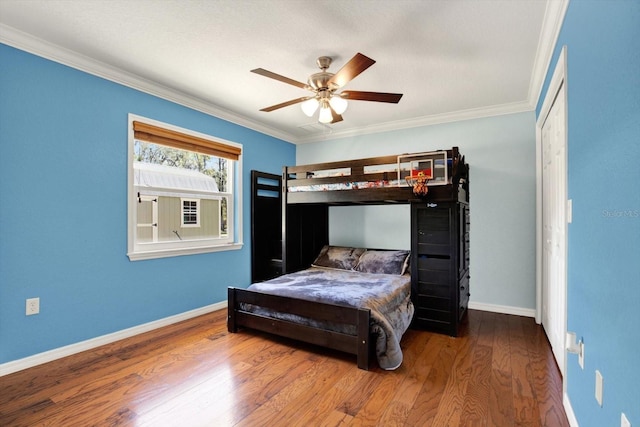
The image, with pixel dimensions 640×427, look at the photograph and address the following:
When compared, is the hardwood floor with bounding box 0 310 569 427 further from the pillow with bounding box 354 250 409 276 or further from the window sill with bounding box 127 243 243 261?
the pillow with bounding box 354 250 409 276

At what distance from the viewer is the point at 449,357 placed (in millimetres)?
2496

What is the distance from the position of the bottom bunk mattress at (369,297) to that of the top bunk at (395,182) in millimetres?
860

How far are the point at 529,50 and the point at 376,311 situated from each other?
2.39 metres

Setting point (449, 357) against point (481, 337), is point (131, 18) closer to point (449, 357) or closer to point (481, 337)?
point (449, 357)

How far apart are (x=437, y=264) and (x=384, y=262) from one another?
2.65 feet

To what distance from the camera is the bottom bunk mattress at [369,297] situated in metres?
2.33

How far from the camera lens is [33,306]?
2.33 metres

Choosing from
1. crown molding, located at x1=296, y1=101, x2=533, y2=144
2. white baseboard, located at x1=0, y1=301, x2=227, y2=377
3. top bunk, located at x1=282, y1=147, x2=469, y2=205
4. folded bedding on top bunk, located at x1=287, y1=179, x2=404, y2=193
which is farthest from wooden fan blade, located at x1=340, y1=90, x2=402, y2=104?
white baseboard, located at x1=0, y1=301, x2=227, y2=377

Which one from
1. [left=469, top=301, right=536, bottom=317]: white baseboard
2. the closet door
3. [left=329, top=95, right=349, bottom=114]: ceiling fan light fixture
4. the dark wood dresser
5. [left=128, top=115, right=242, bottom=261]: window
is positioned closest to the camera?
[left=329, top=95, right=349, bottom=114]: ceiling fan light fixture

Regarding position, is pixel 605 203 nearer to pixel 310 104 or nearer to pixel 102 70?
pixel 310 104

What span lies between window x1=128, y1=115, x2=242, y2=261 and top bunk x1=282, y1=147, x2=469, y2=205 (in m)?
1.03

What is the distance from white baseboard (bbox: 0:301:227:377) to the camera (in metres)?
2.24

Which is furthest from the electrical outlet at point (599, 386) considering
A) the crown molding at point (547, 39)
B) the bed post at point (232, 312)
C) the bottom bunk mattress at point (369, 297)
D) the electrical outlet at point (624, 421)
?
the bed post at point (232, 312)

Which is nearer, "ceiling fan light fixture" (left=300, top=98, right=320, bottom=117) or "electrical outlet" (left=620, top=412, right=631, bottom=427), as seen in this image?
"electrical outlet" (left=620, top=412, right=631, bottom=427)
